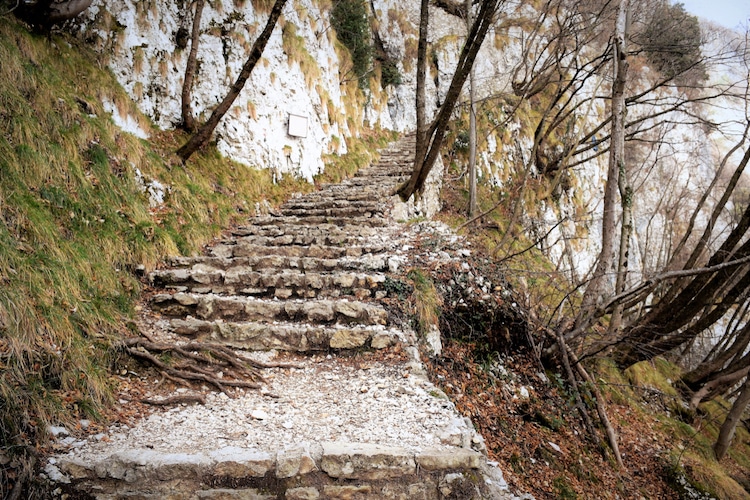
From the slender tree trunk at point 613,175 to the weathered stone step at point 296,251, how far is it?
2.74m

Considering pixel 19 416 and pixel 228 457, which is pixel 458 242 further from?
pixel 19 416

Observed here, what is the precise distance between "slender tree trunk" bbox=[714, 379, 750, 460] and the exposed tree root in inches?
291

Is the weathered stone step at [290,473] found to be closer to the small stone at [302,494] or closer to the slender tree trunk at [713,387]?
the small stone at [302,494]

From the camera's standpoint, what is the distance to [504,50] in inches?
796

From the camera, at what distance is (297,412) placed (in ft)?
10.0

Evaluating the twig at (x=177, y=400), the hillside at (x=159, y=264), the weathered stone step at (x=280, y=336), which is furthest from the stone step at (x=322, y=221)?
the twig at (x=177, y=400)

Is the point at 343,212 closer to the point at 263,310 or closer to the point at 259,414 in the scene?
the point at 263,310

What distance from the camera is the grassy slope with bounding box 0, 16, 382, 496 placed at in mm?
2500

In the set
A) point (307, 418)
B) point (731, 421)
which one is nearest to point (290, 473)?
point (307, 418)

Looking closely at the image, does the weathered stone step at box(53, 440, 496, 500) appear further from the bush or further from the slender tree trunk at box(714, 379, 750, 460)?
the bush

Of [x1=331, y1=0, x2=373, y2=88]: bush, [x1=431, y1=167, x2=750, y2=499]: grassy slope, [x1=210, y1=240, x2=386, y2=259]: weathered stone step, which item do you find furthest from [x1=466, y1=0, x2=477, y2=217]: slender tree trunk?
[x1=210, y1=240, x2=386, y2=259]: weathered stone step

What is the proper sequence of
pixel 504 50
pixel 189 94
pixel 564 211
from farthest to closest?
pixel 504 50 → pixel 564 211 → pixel 189 94

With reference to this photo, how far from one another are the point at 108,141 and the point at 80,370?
3.34 meters

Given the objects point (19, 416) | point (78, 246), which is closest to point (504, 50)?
point (78, 246)
